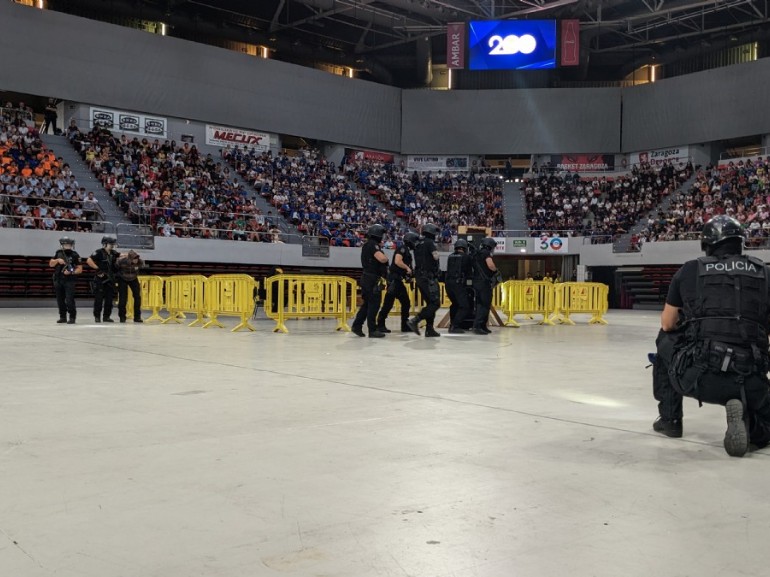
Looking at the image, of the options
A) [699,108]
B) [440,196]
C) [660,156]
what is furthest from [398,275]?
[660,156]

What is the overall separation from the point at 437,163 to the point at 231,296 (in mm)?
32083

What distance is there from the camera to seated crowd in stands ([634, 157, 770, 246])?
31.9 m

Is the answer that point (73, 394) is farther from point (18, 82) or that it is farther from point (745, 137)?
point (745, 137)

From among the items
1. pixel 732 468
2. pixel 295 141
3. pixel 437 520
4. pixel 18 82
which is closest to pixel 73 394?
pixel 437 520

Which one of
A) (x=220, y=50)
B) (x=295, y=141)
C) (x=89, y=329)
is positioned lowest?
(x=89, y=329)

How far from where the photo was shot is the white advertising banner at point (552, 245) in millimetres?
37438

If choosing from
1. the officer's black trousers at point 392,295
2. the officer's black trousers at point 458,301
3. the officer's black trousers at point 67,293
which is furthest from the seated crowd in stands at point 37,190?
the officer's black trousers at point 458,301

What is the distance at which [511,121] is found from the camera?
142ft

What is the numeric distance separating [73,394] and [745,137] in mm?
40672

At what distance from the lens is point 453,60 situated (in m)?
40.2

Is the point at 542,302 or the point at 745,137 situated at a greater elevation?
the point at 745,137

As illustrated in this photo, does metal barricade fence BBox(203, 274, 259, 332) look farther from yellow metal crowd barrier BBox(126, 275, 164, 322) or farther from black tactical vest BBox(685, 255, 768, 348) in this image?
black tactical vest BBox(685, 255, 768, 348)

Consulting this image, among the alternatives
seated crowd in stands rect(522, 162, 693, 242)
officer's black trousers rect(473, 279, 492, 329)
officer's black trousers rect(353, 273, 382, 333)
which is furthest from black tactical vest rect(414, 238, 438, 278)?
seated crowd in stands rect(522, 162, 693, 242)

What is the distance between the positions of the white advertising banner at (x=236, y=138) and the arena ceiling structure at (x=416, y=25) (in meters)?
5.78
